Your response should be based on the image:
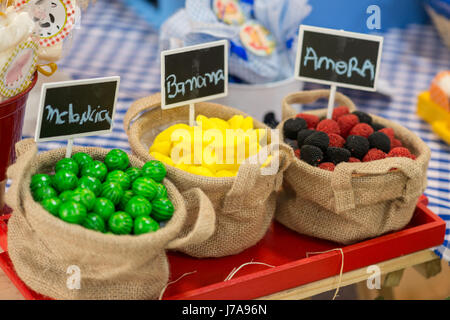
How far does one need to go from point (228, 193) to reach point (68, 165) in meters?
0.34

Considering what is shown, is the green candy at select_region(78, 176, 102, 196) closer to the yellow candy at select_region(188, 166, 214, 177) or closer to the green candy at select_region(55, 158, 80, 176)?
the green candy at select_region(55, 158, 80, 176)

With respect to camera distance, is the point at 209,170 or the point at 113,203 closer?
the point at 113,203

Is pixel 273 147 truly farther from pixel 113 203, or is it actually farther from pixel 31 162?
pixel 31 162

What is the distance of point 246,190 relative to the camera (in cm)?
123

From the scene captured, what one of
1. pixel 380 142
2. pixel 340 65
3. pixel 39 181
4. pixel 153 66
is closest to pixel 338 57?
pixel 340 65

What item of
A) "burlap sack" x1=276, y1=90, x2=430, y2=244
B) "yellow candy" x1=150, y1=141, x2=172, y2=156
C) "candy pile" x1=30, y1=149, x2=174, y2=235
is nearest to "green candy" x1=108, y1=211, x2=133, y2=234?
"candy pile" x1=30, y1=149, x2=174, y2=235

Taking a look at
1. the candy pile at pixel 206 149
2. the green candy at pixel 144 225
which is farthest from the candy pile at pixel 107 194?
→ the candy pile at pixel 206 149

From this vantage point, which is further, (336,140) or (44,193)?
(336,140)

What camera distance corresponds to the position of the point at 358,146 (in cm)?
141

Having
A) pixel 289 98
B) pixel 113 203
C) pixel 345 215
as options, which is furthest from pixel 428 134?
pixel 113 203

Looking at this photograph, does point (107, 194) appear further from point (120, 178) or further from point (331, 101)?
point (331, 101)

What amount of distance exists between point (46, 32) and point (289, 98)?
2.23 ft

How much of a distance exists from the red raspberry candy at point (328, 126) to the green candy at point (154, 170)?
0.46 m

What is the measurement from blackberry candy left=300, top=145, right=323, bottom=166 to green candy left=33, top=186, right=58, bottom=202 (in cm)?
59
